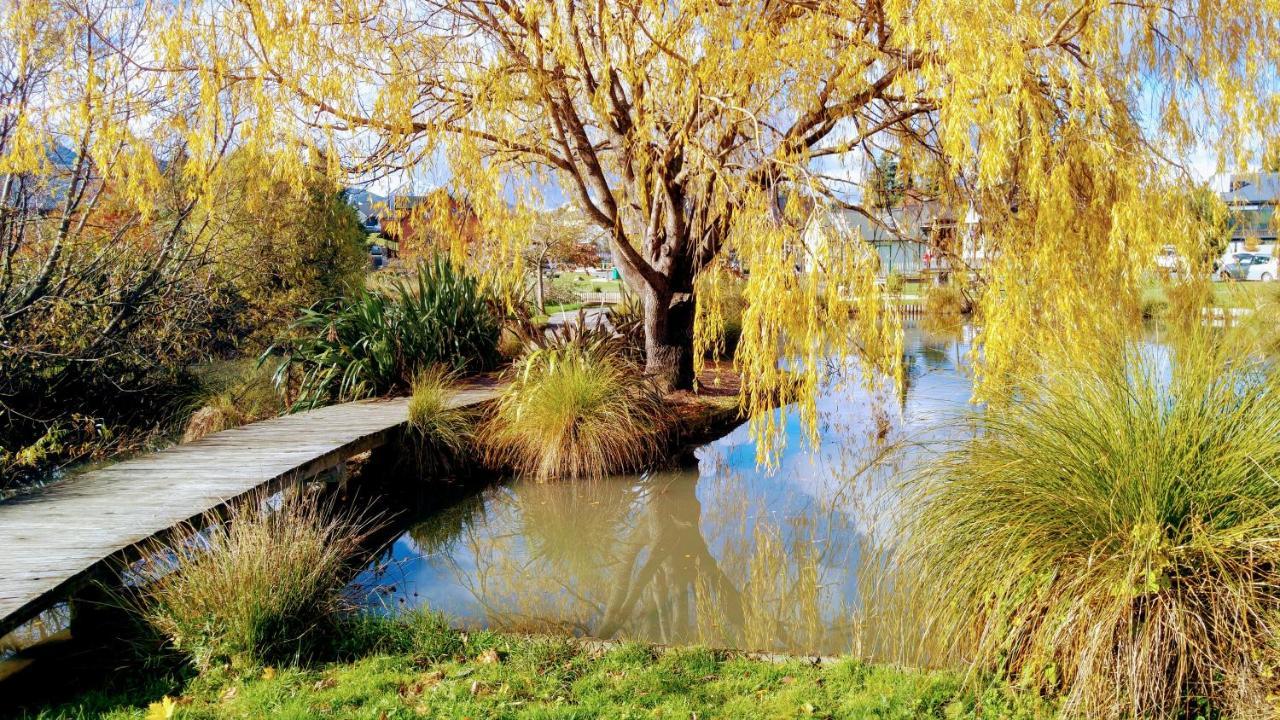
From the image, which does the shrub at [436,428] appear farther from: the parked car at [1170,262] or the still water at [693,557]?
the parked car at [1170,262]

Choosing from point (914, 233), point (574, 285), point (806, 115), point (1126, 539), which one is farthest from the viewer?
point (574, 285)

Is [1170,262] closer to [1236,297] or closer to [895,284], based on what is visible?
[1236,297]

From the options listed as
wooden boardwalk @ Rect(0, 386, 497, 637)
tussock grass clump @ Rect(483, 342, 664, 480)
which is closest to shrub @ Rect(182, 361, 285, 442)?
wooden boardwalk @ Rect(0, 386, 497, 637)

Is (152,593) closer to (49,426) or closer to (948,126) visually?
(948,126)

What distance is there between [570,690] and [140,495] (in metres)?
3.10

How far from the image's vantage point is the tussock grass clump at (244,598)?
3.54 metres

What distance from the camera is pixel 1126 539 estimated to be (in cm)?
295

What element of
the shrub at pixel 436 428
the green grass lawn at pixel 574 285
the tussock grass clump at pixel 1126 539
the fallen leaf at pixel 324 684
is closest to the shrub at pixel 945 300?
the shrub at pixel 436 428

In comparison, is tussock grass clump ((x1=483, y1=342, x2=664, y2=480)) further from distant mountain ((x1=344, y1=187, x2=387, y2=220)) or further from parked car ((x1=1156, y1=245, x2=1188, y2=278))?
parked car ((x1=1156, y1=245, x2=1188, y2=278))

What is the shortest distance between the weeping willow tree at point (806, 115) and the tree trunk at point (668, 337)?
87 cm

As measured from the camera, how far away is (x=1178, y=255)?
5102 mm

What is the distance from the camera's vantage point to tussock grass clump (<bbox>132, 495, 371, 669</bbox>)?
3.54m

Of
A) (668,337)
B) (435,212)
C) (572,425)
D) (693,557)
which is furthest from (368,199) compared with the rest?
(693,557)

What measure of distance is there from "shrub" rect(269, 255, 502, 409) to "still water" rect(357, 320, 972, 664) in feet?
8.76
